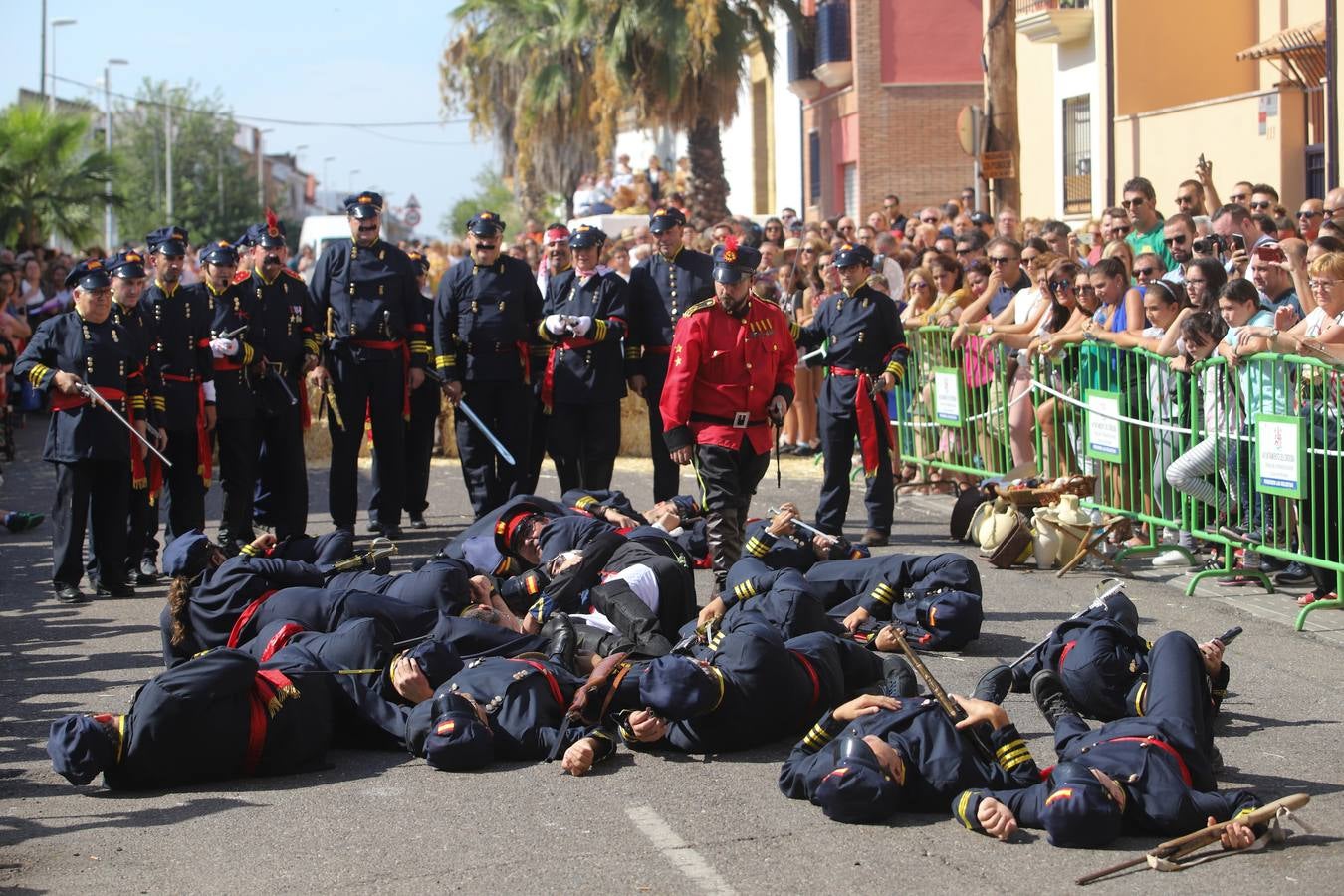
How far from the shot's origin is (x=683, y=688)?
250 inches

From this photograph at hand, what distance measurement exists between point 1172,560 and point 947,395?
3.21 metres

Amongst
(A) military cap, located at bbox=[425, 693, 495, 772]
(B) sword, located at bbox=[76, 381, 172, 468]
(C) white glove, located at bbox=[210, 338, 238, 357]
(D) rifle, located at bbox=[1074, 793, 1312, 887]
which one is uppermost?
(C) white glove, located at bbox=[210, 338, 238, 357]

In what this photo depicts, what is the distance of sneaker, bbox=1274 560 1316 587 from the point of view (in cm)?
983

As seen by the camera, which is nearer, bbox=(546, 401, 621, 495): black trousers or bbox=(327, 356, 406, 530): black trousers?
bbox=(327, 356, 406, 530): black trousers

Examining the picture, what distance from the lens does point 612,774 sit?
651 centimetres

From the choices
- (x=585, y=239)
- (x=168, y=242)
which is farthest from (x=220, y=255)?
(x=585, y=239)

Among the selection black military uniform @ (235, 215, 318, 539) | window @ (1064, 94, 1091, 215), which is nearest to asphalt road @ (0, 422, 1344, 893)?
black military uniform @ (235, 215, 318, 539)

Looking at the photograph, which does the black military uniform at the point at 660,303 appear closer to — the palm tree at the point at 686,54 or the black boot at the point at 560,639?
the black boot at the point at 560,639

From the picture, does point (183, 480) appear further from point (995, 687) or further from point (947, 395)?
point (995, 687)

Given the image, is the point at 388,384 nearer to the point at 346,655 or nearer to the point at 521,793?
the point at 346,655

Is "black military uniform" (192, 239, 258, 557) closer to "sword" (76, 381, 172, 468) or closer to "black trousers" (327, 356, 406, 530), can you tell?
Result: "black trousers" (327, 356, 406, 530)

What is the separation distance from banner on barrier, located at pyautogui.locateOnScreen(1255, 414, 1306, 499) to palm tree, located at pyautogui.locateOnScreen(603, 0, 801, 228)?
2206 cm

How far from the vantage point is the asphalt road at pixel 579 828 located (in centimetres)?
533

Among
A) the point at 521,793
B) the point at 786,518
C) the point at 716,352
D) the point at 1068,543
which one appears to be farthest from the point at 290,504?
the point at 521,793
